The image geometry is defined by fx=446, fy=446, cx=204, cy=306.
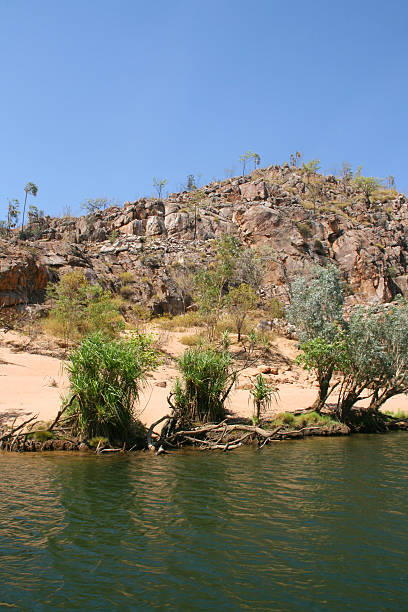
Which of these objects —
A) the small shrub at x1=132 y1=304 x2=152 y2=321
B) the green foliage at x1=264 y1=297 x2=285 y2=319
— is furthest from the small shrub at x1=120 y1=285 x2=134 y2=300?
the green foliage at x1=264 y1=297 x2=285 y2=319

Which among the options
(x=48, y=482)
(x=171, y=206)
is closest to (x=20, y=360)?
(x=48, y=482)

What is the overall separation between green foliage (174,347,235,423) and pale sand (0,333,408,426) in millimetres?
1630

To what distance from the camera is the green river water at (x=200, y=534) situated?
6.43 m

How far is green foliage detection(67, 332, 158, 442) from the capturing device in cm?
1436

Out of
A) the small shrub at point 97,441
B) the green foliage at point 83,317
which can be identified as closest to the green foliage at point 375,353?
the small shrub at point 97,441

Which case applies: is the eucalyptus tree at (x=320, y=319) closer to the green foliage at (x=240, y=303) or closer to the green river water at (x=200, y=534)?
the green river water at (x=200, y=534)

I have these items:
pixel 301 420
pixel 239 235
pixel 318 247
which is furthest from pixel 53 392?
pixel 318 247

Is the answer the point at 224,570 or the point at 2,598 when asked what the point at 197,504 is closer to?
the point at 224,570

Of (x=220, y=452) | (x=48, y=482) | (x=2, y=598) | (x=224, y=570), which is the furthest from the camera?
(x=220, y=452)

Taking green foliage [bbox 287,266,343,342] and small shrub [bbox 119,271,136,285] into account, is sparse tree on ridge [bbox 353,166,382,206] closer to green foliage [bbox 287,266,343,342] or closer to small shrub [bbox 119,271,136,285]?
small shrub [bbox 119,271,136,285]

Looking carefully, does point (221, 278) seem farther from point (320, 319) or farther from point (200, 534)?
point (200, 534)

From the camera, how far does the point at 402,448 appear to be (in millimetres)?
16984

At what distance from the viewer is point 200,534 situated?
855 cm

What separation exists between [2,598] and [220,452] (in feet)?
33.2
